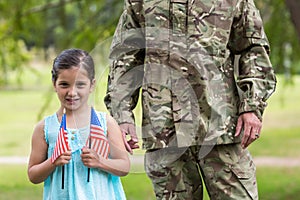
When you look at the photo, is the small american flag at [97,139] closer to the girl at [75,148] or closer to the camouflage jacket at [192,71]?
the girl at [75,148]

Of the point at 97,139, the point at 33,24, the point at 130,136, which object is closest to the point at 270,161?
the point at 33,24

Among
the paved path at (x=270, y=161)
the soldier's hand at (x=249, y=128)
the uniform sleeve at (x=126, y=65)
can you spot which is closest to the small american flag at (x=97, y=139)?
the uniform sleeve at (x=126, y=65)

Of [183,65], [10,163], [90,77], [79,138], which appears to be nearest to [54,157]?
[79,138]

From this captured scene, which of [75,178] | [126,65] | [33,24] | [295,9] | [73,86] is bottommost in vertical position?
[75,178]

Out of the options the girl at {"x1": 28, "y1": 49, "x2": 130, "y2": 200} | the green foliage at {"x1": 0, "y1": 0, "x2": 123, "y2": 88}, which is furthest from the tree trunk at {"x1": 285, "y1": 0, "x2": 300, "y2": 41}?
the girl at {"x1": 28, "y1": 49, "x2": 130, "y2": 200}

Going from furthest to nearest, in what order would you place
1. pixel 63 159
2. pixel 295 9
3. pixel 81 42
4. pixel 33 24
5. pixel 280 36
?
pixel 33 24, pixel 280 36, pixel 81 42, pixel 295 9, pixel 63 159

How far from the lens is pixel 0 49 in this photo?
806 cm

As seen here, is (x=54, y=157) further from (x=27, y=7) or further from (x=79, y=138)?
(x=27, y=7)

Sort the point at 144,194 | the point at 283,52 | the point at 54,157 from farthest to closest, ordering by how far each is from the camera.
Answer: the point at 144,194, the point at 283,52, the point at 54,157

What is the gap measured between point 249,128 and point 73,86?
2.15 ft

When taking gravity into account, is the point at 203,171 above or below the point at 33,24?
below

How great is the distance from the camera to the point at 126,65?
305 cm

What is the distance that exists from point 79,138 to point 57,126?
0.09m

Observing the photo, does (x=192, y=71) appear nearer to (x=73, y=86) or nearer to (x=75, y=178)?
(x=73, y=86)
